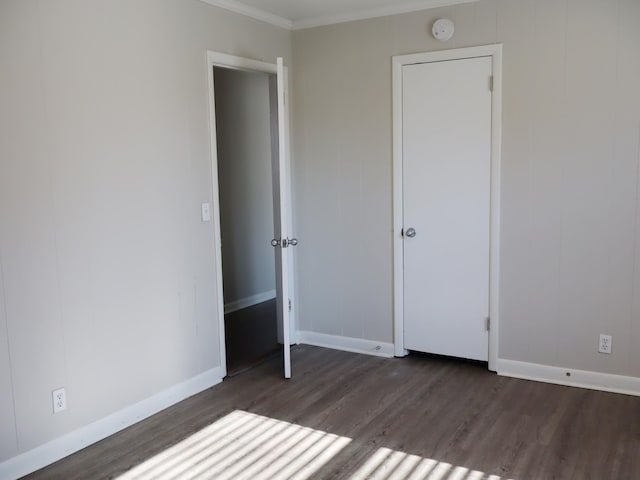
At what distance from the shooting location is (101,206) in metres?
3.18

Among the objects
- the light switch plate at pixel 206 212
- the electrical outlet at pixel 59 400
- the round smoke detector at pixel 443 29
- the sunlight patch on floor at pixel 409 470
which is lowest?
the sunlight patch on floor at pixel 409 470

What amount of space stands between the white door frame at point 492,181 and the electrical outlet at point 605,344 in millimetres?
651

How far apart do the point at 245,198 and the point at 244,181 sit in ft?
0.58

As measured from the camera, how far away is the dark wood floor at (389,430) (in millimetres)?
2867

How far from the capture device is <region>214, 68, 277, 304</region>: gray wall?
591 centimetres

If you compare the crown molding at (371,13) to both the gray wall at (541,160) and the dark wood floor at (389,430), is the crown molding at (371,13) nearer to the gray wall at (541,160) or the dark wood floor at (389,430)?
the gray wall at (541,160)

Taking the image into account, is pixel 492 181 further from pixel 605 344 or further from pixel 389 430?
pixel 389 430

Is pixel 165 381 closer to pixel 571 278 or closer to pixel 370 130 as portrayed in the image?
pixel 370 130

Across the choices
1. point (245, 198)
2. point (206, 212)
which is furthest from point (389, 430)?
point (245, 198)

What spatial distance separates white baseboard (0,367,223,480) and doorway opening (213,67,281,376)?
1.54 m

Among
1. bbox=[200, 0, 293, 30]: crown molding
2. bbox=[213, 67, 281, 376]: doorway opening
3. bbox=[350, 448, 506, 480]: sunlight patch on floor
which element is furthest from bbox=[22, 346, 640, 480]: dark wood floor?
bbox=[200, 0, 293, 30]: crown molding

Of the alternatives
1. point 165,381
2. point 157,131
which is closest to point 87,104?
point 157,131

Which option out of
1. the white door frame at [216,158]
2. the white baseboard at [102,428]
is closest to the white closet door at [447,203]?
the white door frame at [216,158]

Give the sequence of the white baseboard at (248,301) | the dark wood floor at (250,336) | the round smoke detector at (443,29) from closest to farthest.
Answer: the round smoke detector at (443,29), the dark wood floor at (250,336), the white baseboard at (248,301)
